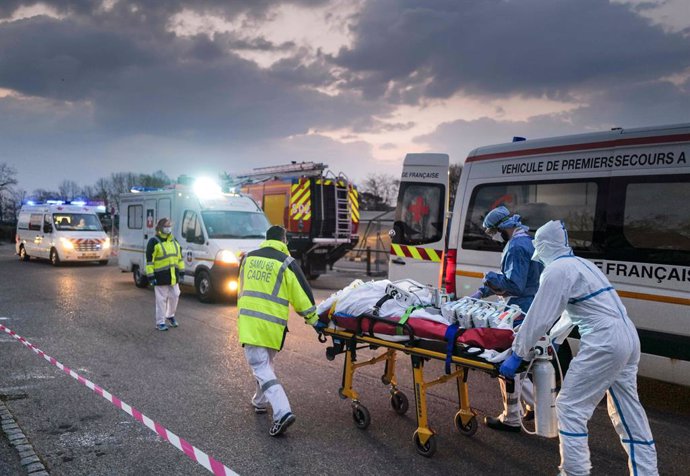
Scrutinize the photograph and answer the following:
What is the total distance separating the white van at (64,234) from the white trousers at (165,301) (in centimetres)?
1333

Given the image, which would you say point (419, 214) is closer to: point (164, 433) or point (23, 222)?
point (164, 433)

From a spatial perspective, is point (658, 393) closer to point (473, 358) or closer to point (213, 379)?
point (473, 358)

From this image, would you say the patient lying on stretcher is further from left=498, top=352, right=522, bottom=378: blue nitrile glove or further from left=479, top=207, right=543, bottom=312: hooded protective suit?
left=479, top=207, right=543, bottom=312: hooded protective suit

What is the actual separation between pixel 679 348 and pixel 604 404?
1.05 m

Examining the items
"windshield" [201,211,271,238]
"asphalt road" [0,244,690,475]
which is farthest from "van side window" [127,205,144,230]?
"asphalt road" [0,244,690,475]

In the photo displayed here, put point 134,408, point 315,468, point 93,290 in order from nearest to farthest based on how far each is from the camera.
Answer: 1. point 315,468
2. point 134,408
3. point 93,290

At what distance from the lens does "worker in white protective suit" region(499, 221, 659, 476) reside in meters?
3.32

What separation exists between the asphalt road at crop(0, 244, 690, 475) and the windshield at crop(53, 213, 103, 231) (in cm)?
1403

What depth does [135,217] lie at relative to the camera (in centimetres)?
1452

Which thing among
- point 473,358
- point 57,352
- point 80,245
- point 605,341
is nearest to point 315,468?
point 473,358

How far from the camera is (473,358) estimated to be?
3879 mm

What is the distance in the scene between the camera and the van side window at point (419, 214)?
735 cm

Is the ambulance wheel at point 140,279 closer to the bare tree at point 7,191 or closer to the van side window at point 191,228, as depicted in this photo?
the van side window at point 191,228

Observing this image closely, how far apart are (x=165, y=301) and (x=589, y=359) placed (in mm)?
7301
